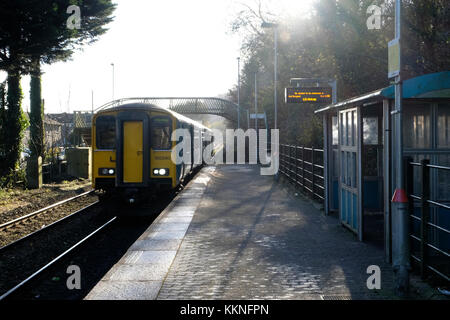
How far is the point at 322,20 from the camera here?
69.3ft

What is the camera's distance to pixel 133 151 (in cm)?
1381

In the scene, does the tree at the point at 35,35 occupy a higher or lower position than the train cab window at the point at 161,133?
higher

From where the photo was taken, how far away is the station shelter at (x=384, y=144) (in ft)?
23.9

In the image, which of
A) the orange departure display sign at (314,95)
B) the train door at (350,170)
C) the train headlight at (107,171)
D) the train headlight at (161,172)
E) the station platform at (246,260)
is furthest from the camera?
the orange departure display sign at (314,95)

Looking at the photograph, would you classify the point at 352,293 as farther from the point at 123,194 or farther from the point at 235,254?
the point at 123,194

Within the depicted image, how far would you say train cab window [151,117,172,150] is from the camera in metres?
14.0

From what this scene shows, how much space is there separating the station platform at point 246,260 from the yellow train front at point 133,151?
1.28 m

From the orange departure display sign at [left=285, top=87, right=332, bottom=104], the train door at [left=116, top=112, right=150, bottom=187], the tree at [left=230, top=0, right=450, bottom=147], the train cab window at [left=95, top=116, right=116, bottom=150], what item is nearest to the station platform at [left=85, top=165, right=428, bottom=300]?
the train door at [left=116, top=112, right=150, bottom=187]

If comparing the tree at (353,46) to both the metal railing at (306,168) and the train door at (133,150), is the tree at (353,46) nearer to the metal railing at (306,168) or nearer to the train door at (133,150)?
the metal railing at (306,168)

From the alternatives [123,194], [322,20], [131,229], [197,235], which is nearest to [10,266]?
[197,235]

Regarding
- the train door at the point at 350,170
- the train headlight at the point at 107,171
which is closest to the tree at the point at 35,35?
the train headlight at the point at 107,171

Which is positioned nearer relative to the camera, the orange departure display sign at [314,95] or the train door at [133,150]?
the train door at [133,150]

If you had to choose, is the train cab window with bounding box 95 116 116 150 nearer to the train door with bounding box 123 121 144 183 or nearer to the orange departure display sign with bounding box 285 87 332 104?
the train door with bounding box 123 121 144 183

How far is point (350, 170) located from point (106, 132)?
7.33m
